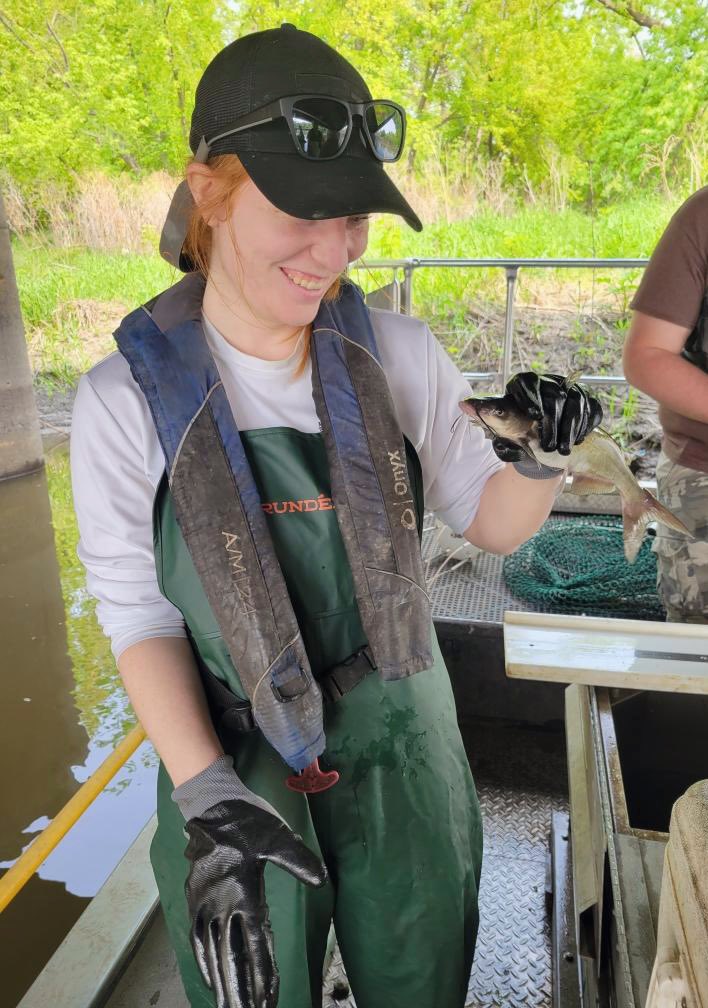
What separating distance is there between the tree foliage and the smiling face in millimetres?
12639

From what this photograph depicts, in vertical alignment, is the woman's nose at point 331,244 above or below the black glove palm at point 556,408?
above

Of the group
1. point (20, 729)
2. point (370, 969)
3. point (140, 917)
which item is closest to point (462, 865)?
point (370, 969)

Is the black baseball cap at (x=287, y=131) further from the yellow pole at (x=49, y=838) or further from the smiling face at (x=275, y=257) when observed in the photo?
the yellow pole at (x=49, y=838)

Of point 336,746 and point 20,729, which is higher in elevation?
point 336,746

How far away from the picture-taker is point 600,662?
192 centimetres

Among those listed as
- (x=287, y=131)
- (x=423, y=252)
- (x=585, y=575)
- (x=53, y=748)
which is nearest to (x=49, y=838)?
(x=287, y=131)

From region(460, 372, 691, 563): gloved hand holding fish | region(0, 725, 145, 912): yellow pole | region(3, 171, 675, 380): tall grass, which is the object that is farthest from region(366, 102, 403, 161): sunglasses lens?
region(3, 171, 675, 380): tall grass

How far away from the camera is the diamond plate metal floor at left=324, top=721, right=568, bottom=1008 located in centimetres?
198

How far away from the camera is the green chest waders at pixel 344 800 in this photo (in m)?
Result: 1.28

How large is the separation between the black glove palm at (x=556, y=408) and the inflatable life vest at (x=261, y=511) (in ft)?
0.77

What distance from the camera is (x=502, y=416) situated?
1234 millimetres

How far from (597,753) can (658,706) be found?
0.62 meters

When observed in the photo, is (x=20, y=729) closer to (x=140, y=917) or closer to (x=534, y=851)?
(x=140, y=917)

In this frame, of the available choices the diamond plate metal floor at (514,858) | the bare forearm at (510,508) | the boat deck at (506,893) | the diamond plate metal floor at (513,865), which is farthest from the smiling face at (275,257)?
the diamond plate metal floor at (514,858)
